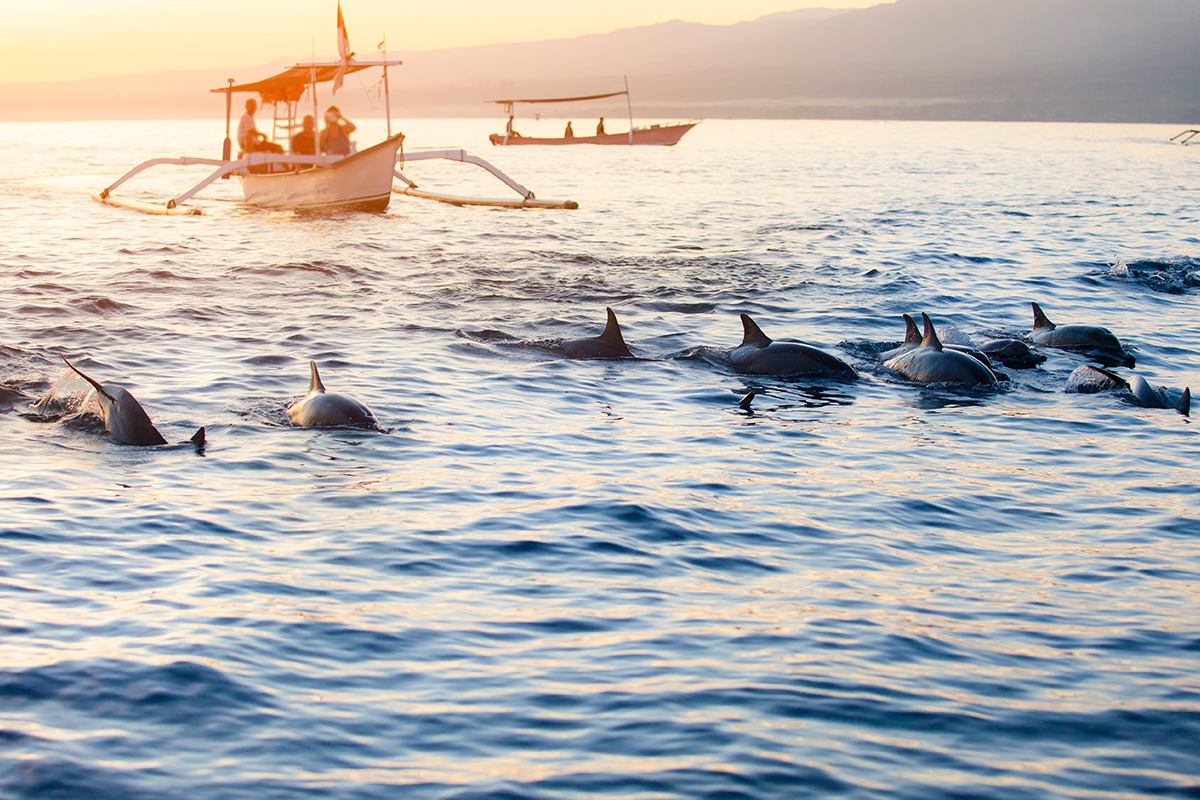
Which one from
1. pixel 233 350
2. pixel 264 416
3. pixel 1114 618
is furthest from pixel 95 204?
pixel 1114 618

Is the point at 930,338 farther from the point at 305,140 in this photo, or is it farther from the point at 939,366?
the point at 305,140

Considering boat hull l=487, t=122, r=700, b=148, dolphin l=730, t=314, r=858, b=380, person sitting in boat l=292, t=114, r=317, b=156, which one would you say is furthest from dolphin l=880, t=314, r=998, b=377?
boat hull l=487, t=122, r=700, b=148

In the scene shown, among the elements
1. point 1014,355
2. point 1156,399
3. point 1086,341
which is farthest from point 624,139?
point 1156,399

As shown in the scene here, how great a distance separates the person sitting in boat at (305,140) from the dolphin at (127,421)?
20645 mm

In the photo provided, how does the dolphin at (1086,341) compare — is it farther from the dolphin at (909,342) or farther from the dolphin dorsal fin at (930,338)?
the dolphin dorsal fin at (930,338)

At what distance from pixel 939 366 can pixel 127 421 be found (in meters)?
8.21

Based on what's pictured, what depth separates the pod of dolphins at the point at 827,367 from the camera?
9062 mm

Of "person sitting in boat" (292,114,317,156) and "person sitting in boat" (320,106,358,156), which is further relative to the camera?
"person sitting in boat" (292,114,317,156)

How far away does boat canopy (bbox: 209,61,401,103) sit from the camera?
92.5ft

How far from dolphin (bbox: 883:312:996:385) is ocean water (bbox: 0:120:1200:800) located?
0.33 m

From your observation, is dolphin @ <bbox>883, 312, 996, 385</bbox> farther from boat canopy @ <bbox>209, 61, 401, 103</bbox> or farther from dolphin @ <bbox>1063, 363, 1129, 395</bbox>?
boat canopy @ <bbox>209, 61, 401, 103</bbox>

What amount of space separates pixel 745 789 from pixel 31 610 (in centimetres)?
397

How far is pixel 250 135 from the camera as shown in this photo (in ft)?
93.0

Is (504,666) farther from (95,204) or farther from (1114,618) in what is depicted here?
(95,204)
